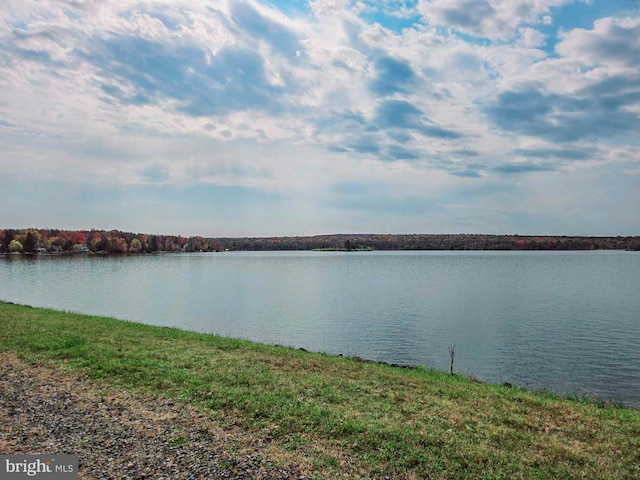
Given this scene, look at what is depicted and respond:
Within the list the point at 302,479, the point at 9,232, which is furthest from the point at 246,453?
the point at 9,232

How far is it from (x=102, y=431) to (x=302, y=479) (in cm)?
313

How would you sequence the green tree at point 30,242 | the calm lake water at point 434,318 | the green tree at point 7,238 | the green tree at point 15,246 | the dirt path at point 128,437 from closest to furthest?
the dirt path at point 128,437
the calm lake water at point 434,318
the green tree at point 15,246
the green tree at point 30,242
the green tree at point 7,238

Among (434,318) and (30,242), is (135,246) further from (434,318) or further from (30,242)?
(434,318)

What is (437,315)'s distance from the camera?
982 inches

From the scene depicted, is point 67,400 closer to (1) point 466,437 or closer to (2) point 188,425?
(2) point 188,425

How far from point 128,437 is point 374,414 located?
3.73 metres

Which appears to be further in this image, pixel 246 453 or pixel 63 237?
pixel 63 237

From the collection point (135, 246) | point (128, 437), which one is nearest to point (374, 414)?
point (128, 437)

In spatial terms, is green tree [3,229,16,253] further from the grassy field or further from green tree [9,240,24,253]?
the grassy field

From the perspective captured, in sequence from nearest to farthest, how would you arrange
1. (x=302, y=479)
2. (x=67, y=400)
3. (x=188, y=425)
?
(x=302, y=479) < (x=188, y=425) < (x=67, y=400)

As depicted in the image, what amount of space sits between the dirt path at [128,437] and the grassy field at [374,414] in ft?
1.32

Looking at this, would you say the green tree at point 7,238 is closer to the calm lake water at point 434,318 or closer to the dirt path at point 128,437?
the calm lake water at point 434,318

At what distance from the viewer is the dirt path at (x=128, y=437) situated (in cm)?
503

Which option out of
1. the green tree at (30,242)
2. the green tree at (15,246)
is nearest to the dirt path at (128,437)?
the green tree at (15,246)
